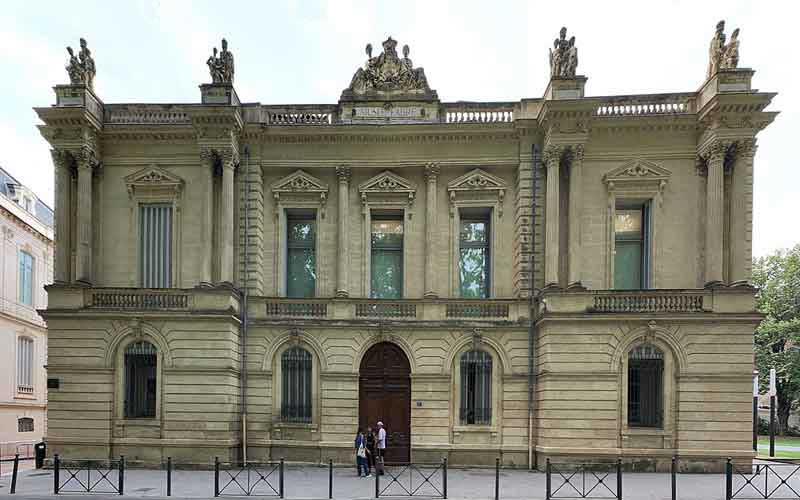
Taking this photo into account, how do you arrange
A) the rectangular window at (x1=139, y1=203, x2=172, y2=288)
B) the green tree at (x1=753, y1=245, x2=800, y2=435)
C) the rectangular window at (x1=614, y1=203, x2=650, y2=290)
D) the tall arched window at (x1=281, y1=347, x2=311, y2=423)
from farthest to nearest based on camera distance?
the green tree at (x1=753, y1=245, x2=800, y2=435), the rectangular window at (x1=139, y1=203, x2=172, y2=288), the rectangular window at (x1=614, y1=203, x2=650, y2=290), the tall arched window at (x1=281, y1=347, x2=311, y2=423)

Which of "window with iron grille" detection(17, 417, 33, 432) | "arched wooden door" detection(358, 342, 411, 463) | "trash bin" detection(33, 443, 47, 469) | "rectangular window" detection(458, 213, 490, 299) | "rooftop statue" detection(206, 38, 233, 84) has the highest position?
"rooftop statue" detection(206, 38, 233, 84)

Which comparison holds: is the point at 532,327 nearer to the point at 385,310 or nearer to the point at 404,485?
the point at 385,310

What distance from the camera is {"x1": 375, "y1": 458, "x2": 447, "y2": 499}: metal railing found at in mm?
15336

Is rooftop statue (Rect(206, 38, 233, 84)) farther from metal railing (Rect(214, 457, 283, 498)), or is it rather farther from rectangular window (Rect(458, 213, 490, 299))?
metal railing (Rect(214, 457, 283, 498))

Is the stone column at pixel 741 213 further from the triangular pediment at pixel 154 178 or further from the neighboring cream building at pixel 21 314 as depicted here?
the neighboring cream building at pixel 21 314

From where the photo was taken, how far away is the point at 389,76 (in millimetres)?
22781

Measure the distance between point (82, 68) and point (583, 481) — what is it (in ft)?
71.4

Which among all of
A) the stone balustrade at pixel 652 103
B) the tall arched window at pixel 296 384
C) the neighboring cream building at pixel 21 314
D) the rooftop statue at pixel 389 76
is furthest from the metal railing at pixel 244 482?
the stone balustrade at pixel 652 103

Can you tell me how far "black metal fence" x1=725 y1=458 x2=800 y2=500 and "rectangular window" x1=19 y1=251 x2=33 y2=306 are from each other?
107 ft

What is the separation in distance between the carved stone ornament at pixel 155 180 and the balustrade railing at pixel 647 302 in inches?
623

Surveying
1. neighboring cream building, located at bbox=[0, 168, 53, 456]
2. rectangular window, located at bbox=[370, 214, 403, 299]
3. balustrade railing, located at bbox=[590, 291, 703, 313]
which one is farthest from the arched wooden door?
neighboring cream building, located at bbox=[0, 168, 53, 456]

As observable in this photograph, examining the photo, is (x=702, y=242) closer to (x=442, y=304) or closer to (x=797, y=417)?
(x=442, y=304)

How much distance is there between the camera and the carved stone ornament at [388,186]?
22453 millimetres

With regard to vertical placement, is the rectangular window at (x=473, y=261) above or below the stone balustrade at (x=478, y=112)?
below
